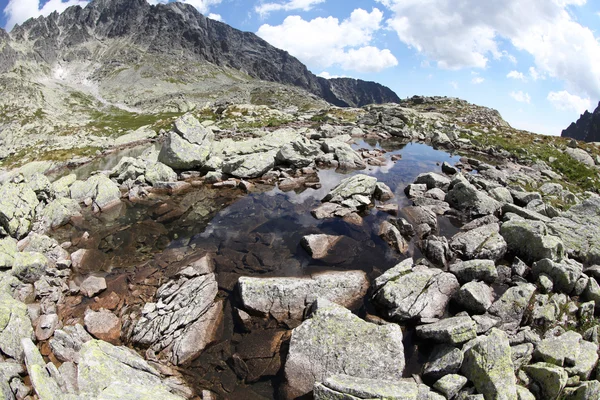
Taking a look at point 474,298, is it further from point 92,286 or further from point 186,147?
point 186,147

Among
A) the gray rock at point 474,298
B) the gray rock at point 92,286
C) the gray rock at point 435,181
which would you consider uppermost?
the gray rock at point 435,181

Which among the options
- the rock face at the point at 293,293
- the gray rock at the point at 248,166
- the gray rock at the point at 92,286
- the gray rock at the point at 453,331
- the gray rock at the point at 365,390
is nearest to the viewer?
the gray rock at the point at 365,390

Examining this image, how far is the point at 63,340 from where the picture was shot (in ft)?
38.3

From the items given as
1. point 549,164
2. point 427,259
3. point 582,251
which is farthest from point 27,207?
point 549,164

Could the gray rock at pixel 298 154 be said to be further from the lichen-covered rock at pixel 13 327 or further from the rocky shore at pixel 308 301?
the lichen-covered rock at pixel 13 327

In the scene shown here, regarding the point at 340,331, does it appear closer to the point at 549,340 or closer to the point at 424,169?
the point at 549,340

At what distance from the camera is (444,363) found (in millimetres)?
10445

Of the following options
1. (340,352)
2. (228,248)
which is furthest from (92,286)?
(340,352)

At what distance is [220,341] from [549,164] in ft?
161

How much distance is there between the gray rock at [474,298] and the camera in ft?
42.9

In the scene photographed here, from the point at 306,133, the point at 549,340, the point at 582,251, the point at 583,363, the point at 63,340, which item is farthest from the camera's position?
the point at 306,133

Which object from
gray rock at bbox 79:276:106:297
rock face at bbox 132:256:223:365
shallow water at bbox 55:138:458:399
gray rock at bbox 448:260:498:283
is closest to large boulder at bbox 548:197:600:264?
shallow water at bbox 55:138:458:399

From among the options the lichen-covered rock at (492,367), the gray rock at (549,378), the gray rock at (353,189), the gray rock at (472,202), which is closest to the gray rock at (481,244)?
the gray rock at (472,202)

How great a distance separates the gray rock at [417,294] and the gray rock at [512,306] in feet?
6.22
